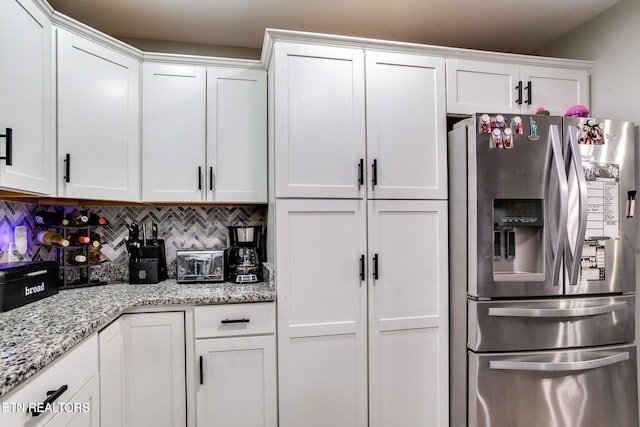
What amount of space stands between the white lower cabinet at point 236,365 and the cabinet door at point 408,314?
560 millimetres

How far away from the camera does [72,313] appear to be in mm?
1451

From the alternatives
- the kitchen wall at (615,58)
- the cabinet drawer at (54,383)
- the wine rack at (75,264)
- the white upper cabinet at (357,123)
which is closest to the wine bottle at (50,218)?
the wine rack at (75,264)

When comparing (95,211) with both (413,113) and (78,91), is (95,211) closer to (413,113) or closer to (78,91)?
(78,91)

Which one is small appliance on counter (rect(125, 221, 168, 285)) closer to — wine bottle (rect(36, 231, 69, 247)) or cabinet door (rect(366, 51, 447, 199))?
wine bottle (rect(36, 231, 69, 247))

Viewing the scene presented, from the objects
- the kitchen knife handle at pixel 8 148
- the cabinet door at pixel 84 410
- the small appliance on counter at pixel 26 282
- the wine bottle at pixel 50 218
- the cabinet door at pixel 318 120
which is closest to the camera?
the cabinet door at pixel 84 410

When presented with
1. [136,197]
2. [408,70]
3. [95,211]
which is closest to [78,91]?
[136,197]

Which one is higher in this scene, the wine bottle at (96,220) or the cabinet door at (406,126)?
the cabinet door at (406,126)

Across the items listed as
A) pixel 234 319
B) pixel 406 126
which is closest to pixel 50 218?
pixel 234 319

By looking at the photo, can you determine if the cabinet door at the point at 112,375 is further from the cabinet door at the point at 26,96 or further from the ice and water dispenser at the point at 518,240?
the ice and water dispenser at the point at 518,240

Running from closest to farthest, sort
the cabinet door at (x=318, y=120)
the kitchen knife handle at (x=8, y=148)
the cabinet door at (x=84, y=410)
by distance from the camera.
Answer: the cabinet door at (x=84, y=410)
the kitchen knife handle at (x=8, y=148)
the cabinet door at (x=318, y=120)

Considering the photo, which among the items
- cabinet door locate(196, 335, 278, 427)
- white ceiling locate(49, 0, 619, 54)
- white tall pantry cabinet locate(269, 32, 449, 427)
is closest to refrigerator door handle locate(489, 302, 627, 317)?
white tall pantry cabinet locate(269, 32, 449, 427)

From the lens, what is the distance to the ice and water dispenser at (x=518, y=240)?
1796 millimetres

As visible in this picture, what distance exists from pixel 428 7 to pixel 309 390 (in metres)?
2.31

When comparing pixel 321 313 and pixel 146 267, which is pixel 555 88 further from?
pixel 146 267
